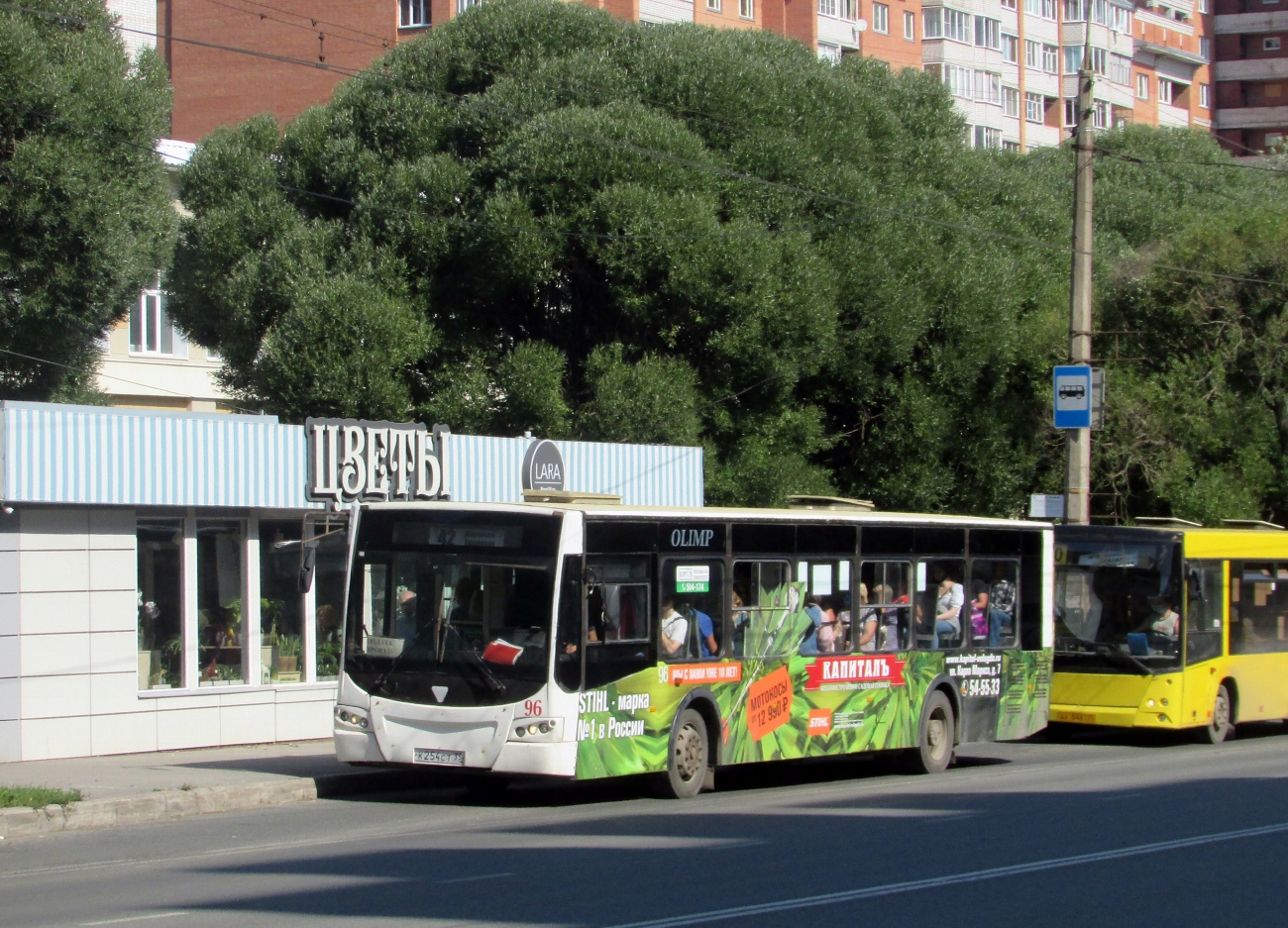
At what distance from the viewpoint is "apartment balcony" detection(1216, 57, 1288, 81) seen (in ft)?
294

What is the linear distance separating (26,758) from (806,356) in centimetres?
1634

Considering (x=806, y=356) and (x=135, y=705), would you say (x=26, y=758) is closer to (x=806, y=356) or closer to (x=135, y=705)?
(x=135, y=705)

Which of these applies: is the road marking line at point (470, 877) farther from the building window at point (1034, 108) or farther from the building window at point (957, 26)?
the building window at point (1034, 108)

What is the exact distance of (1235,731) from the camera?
23328mm

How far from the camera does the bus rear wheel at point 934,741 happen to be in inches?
669

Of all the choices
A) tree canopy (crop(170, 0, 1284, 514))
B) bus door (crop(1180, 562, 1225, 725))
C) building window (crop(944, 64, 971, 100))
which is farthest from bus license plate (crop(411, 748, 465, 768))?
building window (crop(944, 64, 971, 100))

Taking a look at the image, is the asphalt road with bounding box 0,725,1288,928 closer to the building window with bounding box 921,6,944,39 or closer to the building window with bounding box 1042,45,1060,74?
the building window with bounding box 921,6,944,39

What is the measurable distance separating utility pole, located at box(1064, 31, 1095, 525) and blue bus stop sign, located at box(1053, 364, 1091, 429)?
28cm

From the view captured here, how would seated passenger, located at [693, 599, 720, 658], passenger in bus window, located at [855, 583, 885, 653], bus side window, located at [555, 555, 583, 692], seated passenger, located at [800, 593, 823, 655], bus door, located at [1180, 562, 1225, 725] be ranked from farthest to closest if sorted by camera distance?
bus door, located at [1180, 562, 1225, 725] < passenger in bus window, located at [855, 583, 885, 653] < seated passenger, located at [800, 593, 823, 655] < seated passenger, located at [693, 599, 720, 658] < bus side window, located at [555, 555, 583, 692]

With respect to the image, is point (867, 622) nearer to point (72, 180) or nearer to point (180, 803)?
point (180, 803)

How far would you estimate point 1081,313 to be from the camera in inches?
917

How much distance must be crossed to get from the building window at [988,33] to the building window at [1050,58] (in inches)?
179

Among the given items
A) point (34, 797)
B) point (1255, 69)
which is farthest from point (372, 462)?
point (1255, 69)

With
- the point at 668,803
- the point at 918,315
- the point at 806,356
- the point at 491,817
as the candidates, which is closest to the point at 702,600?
the point at 668,803
